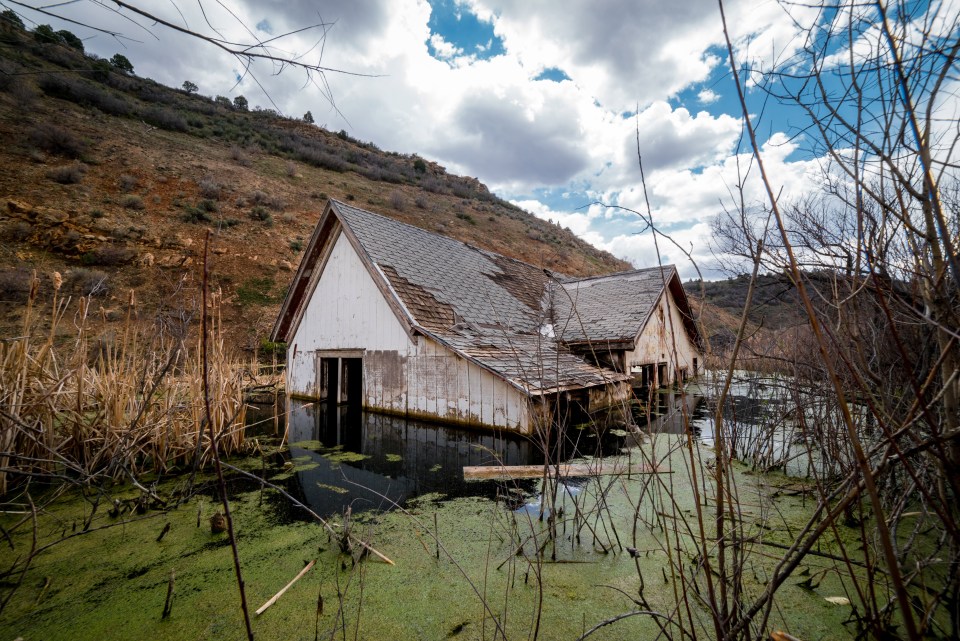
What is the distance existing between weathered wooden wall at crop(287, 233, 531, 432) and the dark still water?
13.9 inches

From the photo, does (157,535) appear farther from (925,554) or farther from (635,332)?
(635,332)

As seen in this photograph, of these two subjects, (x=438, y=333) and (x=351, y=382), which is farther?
(x=351, y=382)

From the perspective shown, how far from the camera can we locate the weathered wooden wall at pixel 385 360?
271 inches

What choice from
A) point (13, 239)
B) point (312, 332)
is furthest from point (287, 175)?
point (312, 332)

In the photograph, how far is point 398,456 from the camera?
5645 mm

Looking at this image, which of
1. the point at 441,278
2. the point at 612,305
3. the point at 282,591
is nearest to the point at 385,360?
the point at 441,278

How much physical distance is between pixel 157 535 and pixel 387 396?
4993 millimetres

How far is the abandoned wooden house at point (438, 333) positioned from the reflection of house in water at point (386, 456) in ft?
1.57

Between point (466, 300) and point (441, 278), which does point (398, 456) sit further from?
point (441, 278)

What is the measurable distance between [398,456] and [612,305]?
8378mm

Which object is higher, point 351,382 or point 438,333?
point 438,333

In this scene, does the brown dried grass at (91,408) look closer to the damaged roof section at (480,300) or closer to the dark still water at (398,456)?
the dark still water at (398,456)

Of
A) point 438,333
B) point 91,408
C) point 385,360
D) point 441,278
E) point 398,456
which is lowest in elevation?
point 398,456

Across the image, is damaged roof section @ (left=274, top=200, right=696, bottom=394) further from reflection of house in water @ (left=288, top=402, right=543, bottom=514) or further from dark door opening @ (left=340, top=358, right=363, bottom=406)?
dark door opening @ (left=340, top=358, right=363, bottom=406)
